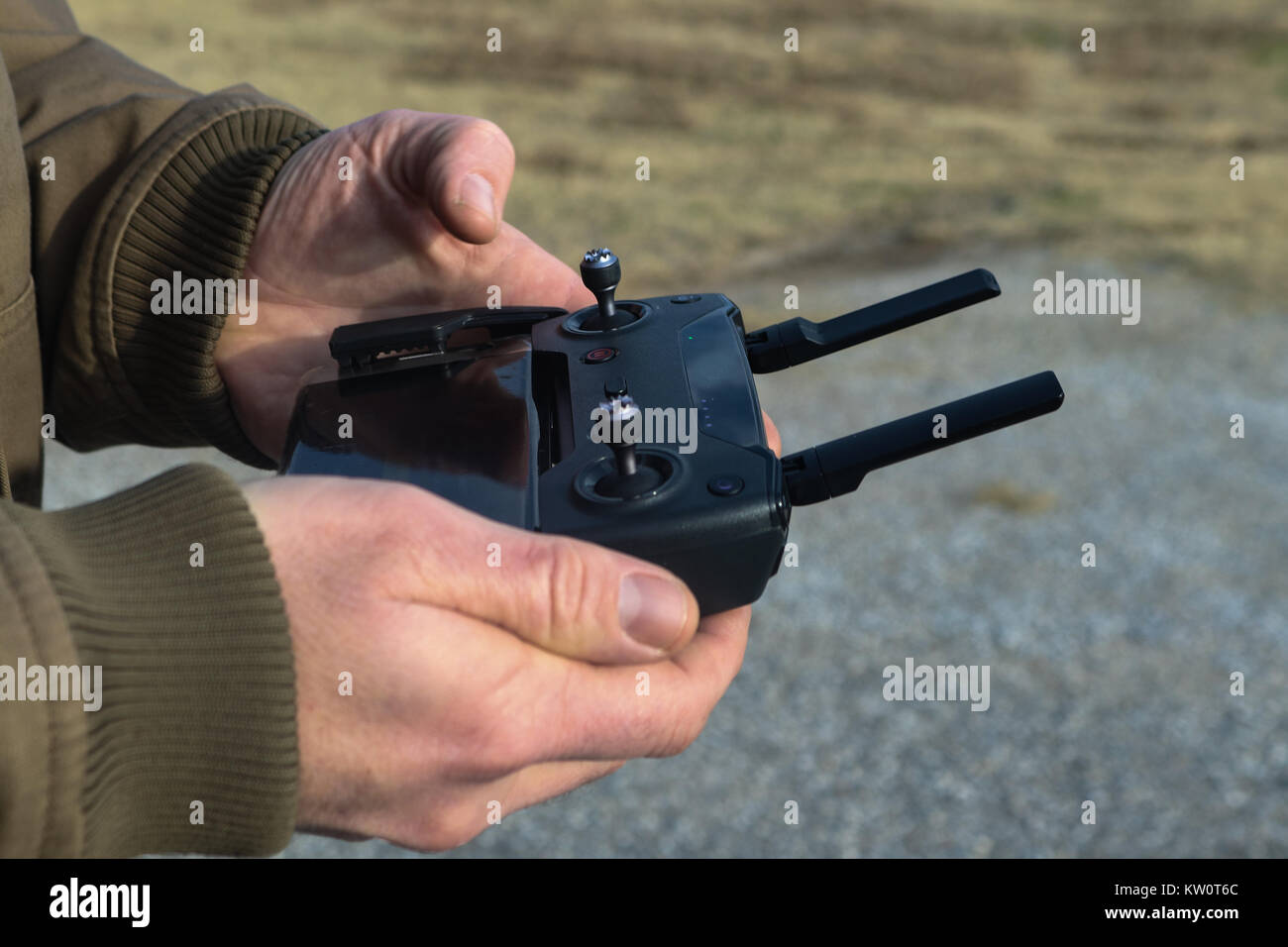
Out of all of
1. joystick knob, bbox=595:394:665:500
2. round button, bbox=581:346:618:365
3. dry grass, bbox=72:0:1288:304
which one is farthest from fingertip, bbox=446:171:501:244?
dry grass, bbox=72:0:1288:304

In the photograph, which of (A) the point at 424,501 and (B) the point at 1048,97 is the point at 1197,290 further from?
(A) the point at 424,501

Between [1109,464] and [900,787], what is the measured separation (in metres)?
3.13

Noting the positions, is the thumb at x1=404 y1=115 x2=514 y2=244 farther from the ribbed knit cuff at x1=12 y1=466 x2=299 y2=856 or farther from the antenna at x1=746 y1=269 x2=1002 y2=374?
the ribbed knit cuff at x1=12 y1=466 x2=299 y2=856

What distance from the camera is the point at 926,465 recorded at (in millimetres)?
7082

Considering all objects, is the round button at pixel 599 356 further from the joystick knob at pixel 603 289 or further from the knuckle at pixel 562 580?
the knuckle at pixel 562 580

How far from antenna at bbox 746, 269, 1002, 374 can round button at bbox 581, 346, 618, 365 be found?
21cm

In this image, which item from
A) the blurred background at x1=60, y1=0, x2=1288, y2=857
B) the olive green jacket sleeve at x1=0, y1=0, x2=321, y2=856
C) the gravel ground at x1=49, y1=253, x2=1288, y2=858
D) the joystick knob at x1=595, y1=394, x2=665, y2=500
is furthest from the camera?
the blurred background at x1=60, y1=0, x2=1288, y2=857

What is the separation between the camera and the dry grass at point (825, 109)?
10500mm

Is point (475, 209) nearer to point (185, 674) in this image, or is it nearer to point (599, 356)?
point (599, 356)

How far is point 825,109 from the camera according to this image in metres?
13.6

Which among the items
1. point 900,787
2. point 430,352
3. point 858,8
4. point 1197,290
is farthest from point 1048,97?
point 430,352

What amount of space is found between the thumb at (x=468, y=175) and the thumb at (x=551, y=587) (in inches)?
26.4

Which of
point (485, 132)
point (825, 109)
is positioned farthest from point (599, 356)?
point (825, 109)

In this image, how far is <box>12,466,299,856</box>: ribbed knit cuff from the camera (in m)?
1.19
